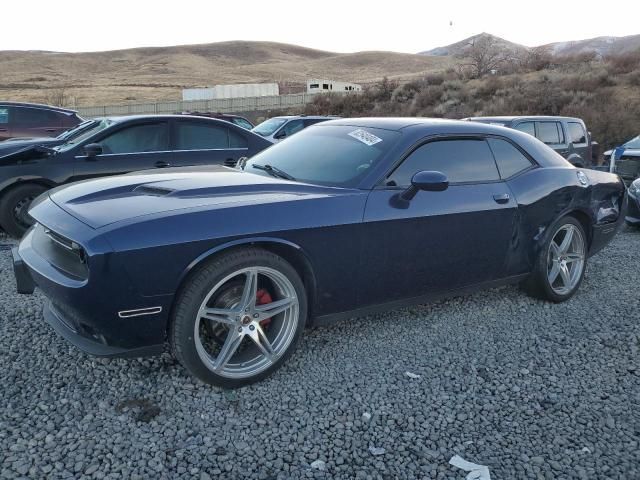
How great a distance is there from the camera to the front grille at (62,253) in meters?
2.63

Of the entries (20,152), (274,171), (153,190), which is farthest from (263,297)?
(20,152)

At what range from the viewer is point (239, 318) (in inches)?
113

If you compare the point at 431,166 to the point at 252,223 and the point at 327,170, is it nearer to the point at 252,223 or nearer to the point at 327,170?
the point at 327,170

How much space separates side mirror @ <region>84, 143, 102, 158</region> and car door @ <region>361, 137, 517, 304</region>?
13.0ft

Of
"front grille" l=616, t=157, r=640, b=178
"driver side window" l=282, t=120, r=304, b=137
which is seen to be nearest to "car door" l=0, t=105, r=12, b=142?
"driver side window" l=282, t=120, r=304, b=137

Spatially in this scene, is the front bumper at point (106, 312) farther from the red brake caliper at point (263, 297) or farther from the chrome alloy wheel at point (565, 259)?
the chrome alloy wheel at point (565, 259)

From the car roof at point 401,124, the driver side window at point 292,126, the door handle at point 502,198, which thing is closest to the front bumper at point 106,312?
the car roof at point 401,124

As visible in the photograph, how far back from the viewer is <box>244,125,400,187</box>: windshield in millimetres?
3441

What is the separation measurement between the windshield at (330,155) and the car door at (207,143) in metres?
2.64

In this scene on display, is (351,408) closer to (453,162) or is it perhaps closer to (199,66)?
(453,162)

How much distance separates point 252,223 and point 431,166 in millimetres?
1467

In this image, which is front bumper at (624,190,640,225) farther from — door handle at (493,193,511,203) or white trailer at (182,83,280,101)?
white trailer at (182,83,280,101)

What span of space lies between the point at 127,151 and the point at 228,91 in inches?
2097

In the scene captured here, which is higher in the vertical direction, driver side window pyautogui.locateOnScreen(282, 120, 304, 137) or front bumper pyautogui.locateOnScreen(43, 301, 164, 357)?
driver side window pyautogui.locateOnScreen(282, 120, 304, 137)
